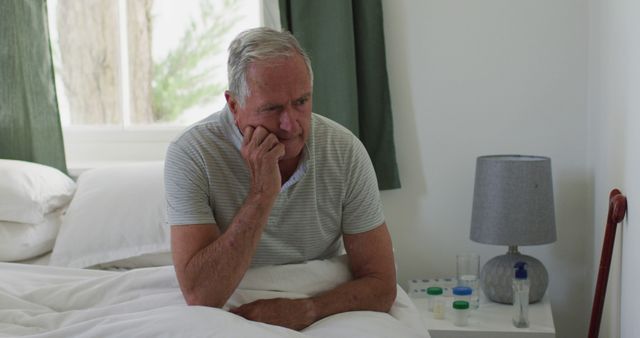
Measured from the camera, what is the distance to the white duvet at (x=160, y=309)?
1561mm

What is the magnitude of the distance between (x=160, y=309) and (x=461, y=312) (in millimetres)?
1116

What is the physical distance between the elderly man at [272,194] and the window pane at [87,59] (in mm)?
1552

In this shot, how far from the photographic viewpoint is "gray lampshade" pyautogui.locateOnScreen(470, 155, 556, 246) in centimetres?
260

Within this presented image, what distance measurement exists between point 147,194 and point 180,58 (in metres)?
0.84

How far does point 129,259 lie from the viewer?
8.27 feet

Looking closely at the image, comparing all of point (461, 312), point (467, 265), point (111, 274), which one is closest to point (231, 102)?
point (111, 274)

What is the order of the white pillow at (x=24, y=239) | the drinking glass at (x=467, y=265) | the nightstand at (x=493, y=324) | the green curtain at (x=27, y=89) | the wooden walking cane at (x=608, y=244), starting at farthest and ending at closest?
1. the green curtain at (x=27, y=89)
2. the drinking glass at (x=467, y=265)
3. the white pillow at (x=24, y=239)
4. the nightstand at (x=493, y=324)
5. the wooden walking cane at (x=608, y=244)

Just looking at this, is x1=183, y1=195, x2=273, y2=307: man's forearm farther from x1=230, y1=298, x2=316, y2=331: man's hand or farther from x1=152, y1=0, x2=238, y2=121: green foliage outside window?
x1=152, y1=0, x2=238, y2=121: green foliage outside window

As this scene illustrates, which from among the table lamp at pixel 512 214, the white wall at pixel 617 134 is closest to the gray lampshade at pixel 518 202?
the table lamp at pixel 512 214

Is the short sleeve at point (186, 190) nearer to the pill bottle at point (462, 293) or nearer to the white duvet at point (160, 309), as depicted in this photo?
the white duvet at point (160, 309)

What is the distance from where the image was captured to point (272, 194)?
1761 millimetres

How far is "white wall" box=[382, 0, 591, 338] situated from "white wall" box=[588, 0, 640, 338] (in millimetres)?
102

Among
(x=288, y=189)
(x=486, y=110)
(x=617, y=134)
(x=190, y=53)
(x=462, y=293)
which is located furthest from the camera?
(x=190, y=53)

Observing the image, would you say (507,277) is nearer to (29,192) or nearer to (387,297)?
(387,297)
